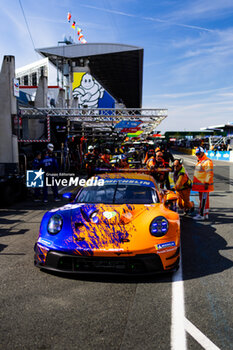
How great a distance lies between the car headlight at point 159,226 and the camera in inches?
157

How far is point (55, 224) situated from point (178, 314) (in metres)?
1.91

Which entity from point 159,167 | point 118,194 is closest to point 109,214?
point 118,194

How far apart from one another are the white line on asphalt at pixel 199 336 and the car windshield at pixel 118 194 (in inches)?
88.0

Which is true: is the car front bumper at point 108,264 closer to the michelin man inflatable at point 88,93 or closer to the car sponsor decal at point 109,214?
the car sponsor decal at point 109,214

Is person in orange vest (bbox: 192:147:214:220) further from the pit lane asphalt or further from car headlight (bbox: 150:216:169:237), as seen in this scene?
car headlight (bbox: 150:216:169:237)

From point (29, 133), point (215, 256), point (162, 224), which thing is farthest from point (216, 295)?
point (29, 133)

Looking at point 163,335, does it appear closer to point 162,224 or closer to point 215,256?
point 162,224

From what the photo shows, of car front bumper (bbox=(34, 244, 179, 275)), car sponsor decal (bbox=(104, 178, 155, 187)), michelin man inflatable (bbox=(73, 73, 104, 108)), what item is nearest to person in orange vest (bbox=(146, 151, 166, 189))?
car sponsor decal (bbox=(104, 178, 155, 187))

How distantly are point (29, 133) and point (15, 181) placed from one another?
12.4 meters

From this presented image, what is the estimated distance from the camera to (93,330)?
9.07ft

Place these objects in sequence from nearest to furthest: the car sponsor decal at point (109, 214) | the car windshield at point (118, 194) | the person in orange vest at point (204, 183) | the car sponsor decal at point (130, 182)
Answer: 1. the car sponsor decal at point (109, 214)
2. the car windshield at point (118, 194)
3. the car sponsor decal at point (130, 182)
4. the person in orange vest at point (204, 183)

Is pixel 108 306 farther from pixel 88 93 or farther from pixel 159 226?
pixel 88 93

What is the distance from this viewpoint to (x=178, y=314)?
306 cm

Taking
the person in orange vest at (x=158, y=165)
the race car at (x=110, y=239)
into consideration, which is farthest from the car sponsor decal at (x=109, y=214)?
the person in orange vest at (x=158, y=165)
